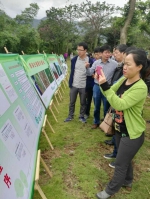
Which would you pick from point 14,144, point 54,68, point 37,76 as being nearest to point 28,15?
point 54,68

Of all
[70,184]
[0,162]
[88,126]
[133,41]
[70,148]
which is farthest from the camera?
[133,41]

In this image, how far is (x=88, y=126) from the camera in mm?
4781

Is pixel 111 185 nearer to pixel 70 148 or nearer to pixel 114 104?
pixel 114 104

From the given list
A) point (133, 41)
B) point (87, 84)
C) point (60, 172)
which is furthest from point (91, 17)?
point (60, 172)

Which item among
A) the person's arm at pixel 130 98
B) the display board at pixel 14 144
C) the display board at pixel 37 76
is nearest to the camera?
the display board at pixel 14 144

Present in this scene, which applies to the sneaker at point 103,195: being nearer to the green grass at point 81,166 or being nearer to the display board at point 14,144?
the green grass at point 81,166

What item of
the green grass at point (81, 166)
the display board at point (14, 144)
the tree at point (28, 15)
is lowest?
the green grass at point (81, 166)

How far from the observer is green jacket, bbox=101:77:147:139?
6.22ft

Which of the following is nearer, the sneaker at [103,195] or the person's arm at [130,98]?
the person's arm at [130,98]

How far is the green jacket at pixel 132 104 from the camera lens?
6.22ft

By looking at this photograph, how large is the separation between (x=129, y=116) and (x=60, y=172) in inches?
61.6

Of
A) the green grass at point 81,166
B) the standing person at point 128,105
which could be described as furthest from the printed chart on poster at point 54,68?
the standing person at point 128,105

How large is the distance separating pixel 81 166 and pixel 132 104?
1.70m

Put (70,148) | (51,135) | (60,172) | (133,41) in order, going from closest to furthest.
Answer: (60,172), (70,148), (51,135), (133,41)
